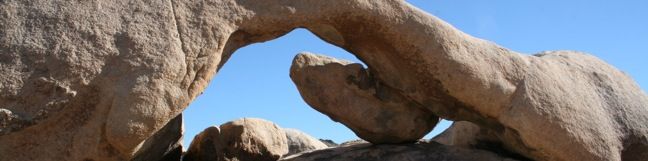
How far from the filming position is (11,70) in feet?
12.8

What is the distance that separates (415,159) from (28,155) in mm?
2627

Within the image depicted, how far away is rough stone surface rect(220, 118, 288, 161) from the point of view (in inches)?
228

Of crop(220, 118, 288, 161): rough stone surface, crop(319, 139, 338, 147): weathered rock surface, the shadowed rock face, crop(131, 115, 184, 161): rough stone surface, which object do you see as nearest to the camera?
the shadowed rock face

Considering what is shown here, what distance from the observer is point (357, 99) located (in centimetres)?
548

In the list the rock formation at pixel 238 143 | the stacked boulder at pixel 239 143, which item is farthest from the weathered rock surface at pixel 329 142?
the rock formation at pixel 238 143

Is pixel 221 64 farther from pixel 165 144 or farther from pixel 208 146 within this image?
pixel 208 146

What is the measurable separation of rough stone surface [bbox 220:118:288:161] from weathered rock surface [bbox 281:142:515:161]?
0.28 metres

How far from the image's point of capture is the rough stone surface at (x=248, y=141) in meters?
5.80

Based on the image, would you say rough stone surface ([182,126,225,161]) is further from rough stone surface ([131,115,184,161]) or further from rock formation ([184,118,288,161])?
rough stone surface ([131,115,184,161])

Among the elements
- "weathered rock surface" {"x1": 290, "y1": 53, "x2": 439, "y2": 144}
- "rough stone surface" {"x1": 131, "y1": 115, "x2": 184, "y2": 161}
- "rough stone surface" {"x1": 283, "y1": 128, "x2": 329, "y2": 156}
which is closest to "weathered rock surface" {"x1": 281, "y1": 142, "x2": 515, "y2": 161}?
"weathered rock surface" {"x1": 290, "y1": 53, "x2": 439, "y2": 144}

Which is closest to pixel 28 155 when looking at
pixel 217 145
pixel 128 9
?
pixel 128 9

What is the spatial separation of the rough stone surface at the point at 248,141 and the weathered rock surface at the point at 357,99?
0.58m

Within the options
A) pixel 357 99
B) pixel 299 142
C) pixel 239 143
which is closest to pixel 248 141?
pixel 239 143

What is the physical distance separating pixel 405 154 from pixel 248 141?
1205 millimetres
